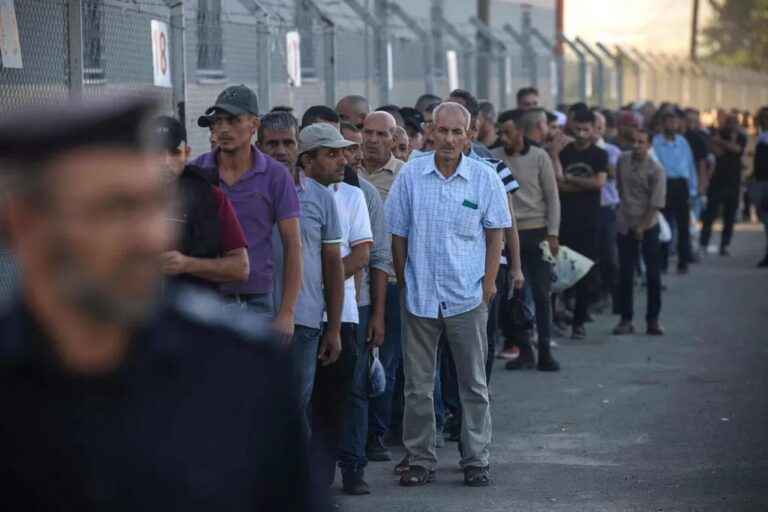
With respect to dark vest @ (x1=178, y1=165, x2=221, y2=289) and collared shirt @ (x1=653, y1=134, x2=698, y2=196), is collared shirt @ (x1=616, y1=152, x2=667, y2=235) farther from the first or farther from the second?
dark vest @ (x1=178, y1=165, x2=221, y2=289)

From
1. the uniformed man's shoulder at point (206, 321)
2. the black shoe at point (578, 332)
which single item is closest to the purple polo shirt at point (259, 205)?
the uniformed man's shoulder at point (206, 321)

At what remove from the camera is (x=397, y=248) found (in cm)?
811

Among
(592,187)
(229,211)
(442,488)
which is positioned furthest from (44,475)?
(592,187)

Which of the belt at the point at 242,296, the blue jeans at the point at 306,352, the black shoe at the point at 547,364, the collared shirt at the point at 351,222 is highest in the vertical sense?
the collared shirt at the point at 351,222

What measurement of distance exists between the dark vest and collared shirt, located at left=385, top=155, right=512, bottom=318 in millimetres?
2191

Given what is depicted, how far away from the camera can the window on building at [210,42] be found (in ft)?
34.3

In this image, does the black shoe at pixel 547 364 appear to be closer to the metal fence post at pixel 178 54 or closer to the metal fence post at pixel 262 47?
the metal fence post at pixel 262 47

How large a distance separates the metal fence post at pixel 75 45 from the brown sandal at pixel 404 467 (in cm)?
260

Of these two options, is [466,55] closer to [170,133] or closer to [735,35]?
[170,133]

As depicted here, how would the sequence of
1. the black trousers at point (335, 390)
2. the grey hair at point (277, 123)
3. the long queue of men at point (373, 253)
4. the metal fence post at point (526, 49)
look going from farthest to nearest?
the metal fence post at point (526, 49), the black trousers at point (335, 390), the grey hair at point (277, 123), the long queue of men at point (373, 253)

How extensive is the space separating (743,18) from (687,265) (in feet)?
269

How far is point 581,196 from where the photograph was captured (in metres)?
13.8

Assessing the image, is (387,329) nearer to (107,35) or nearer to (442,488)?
(442,488)

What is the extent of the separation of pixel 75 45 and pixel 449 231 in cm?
216
